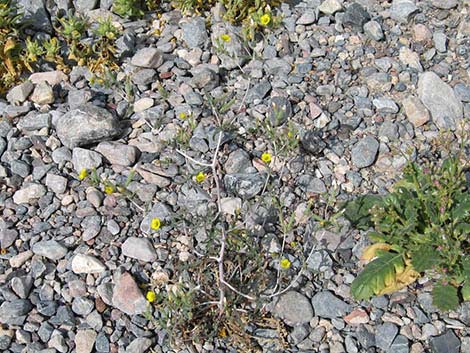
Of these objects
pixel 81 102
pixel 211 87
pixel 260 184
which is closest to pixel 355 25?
pixel 211 87

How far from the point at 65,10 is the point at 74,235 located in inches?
79.2

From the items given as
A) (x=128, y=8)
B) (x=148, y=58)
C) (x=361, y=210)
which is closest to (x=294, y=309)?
(x=361, y=210)

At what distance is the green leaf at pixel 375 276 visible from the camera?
3643mm

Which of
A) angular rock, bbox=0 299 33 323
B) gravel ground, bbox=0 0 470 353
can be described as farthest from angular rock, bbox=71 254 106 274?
angular rock, bbox=0 299 33 323

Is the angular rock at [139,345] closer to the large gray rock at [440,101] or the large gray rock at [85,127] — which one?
the large gray rock at [85,127]

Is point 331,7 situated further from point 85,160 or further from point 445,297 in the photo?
point 445,297

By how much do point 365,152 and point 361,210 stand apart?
48 cm

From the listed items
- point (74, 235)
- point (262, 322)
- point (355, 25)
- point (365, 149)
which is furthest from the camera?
point (355, 25)

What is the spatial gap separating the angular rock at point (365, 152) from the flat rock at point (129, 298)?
1518mm

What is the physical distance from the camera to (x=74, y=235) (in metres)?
4.02

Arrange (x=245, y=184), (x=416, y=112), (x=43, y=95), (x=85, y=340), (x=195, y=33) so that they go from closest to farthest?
(x=85, y=340) → (x=245, y=184) → (x=416, y=112) → (x=43, y=95) → (x=195, y=33)

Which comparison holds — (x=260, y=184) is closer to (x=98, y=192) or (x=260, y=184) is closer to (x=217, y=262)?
(x=217, y=262)

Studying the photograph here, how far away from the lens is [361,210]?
4.01 meters

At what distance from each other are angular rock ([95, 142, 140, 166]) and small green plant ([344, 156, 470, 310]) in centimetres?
143
